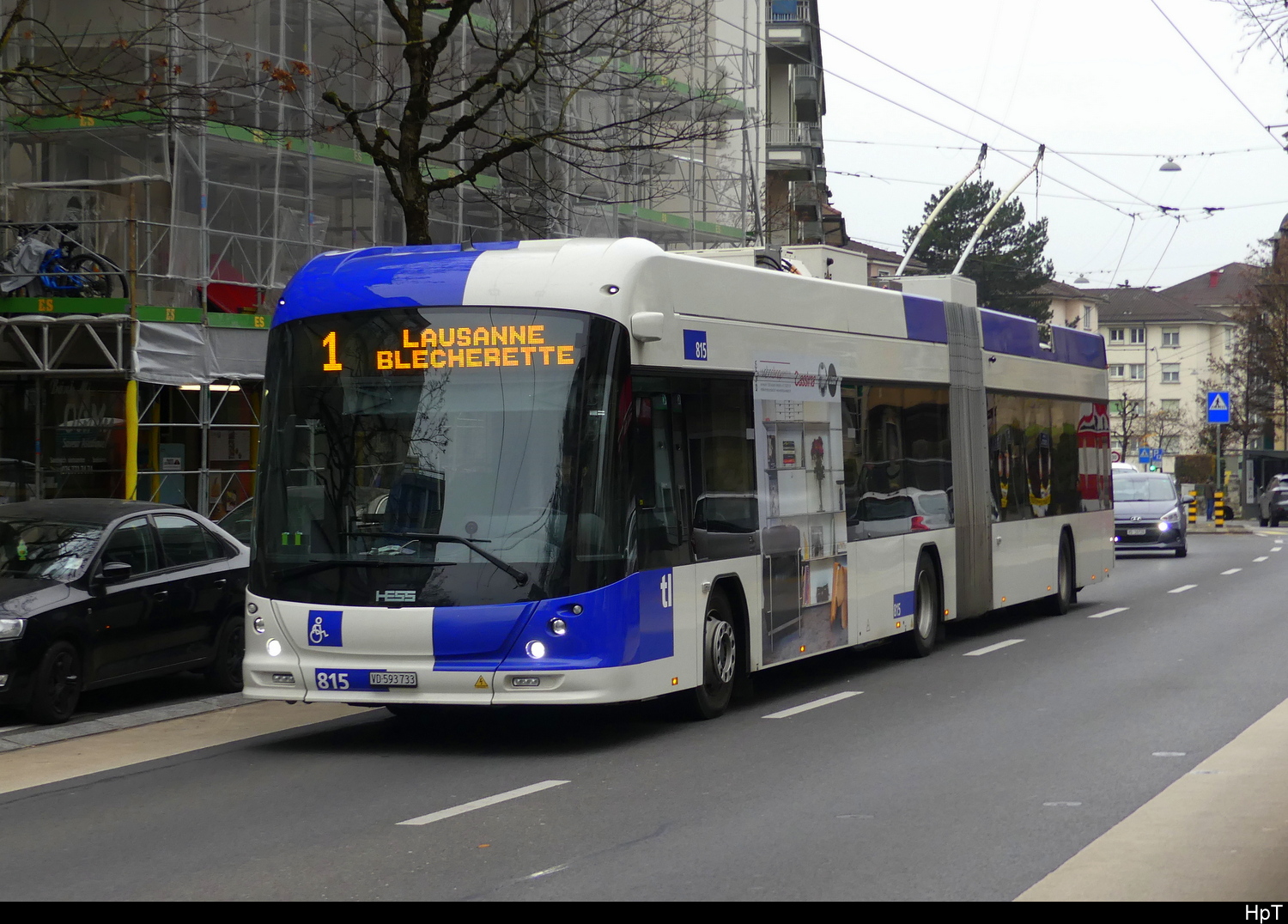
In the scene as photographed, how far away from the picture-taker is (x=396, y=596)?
33.3 feet

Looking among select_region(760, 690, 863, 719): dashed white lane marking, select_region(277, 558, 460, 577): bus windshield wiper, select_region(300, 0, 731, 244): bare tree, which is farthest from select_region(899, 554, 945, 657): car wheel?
select_region(277, 558, 460, 577): bus windshield wiper

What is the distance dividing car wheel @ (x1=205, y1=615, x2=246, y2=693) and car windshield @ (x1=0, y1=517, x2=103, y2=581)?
4.92 ft

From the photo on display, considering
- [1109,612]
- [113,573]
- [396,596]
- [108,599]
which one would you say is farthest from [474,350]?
[1109,612]

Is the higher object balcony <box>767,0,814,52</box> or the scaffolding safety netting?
balcony <box>767,0,814,52</box>

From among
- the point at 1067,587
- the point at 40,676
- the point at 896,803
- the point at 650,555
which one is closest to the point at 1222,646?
the point at 1067,587

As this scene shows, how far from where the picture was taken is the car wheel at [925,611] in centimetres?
1549

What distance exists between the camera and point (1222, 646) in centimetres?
1619

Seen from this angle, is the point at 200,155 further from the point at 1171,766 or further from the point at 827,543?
the point at 1171,766

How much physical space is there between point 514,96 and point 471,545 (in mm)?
11067

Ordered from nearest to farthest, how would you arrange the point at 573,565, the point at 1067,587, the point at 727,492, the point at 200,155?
the point at 573,565, the point at 727,492, the point at 1067,587, the point at 200,155

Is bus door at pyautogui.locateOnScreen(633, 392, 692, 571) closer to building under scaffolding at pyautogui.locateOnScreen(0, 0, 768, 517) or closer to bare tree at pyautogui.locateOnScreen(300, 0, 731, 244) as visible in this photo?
bare tree at pyautogui.locateOnScreen(300, 0, 731, 244)

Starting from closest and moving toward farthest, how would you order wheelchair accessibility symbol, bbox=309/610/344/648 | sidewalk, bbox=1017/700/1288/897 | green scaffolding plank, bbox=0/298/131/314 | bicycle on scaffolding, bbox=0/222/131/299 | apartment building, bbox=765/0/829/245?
1. sidewalk, bbox=1017/700/1288/897
2. wheelchair accessibility symbol, bbox=309/610/344/648
3. green scaffolding plank, bbox=0/298/131/314
4. bicycle on scaffolding, bbox=0/222/131/299
5. apartment building, bbox=765/0/829/245

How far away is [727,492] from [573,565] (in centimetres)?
196

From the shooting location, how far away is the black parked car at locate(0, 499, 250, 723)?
463 inches
